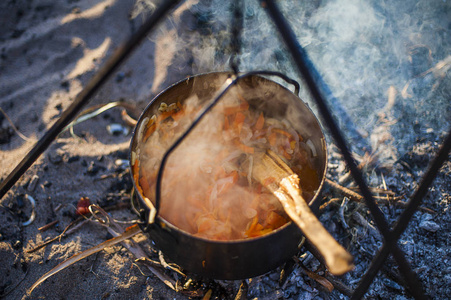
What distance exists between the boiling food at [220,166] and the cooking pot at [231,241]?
0.31ft

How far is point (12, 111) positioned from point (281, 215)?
3332mm

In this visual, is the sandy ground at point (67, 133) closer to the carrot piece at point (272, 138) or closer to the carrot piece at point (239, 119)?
the carrot piece at point (239, 119)

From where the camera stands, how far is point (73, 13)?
425cm

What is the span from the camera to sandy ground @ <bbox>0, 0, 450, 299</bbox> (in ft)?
7.80

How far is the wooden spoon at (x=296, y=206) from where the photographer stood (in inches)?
50.1

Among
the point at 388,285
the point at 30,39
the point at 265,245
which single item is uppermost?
the point at 30,39

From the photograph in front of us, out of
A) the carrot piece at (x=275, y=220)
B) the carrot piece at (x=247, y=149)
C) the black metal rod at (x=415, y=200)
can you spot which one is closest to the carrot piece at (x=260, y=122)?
the carrot piece at (x=247, y=149)

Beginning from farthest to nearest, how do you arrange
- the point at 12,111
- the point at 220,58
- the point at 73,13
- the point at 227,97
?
the point at 73,13
the point at 220,58
the point at 12,111
the point at 227,97

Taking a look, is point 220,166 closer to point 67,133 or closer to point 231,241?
point 231,241

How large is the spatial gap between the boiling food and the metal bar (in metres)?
0.68

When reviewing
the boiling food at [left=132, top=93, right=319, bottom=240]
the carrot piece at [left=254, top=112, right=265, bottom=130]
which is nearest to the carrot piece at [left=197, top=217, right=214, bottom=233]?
the boiling food at [left=132, top=93, right=319, bottom=240]

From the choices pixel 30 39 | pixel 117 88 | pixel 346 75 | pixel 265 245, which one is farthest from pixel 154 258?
pixel 30 39

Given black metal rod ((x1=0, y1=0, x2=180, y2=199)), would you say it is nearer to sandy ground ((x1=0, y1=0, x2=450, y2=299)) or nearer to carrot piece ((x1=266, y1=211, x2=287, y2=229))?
sandy ground ((x1=0, y1=0, x2=450, y2=299))

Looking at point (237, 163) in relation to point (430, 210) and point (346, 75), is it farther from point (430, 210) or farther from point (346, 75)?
point (346, 75)
